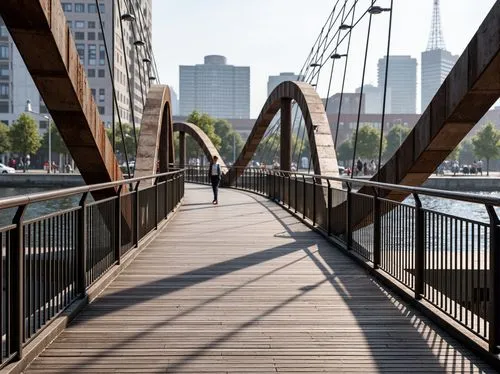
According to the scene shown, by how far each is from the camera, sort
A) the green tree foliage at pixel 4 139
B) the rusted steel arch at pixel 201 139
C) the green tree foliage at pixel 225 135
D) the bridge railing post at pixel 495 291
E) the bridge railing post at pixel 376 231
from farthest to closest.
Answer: the green tree foliage at pixel 225 135, the green tree foliage at pixel 4 139, the rusted steel arch at pixel 201 139, the bridge railing post at pixel 376 231, the bridge railing post at pixel 495 291

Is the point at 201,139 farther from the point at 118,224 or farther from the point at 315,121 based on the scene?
the point at 118,224

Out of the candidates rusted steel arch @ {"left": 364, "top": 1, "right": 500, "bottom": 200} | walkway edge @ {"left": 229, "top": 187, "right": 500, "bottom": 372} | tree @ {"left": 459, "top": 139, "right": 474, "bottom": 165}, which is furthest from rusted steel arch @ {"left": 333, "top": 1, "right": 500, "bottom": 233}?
tree @ {"left": 459, "top": 139, "right": 474, "bottom": 165}

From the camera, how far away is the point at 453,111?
367 inches


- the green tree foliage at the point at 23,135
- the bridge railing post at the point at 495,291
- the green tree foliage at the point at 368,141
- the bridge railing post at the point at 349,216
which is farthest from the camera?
the green tree foliage at the point at 368,141

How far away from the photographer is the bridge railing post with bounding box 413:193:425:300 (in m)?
5.49

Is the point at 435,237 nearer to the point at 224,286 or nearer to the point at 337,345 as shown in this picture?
the point at 337,345

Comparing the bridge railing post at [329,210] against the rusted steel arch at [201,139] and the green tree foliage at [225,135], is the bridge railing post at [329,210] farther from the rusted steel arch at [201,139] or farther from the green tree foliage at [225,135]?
the green tree foliage at [225,135]

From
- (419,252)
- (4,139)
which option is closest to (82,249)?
(419,252)

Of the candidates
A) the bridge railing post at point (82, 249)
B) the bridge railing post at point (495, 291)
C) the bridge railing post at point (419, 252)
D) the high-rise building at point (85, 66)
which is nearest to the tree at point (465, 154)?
the high-rise building at point (85, 66)

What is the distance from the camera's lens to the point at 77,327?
4746mm

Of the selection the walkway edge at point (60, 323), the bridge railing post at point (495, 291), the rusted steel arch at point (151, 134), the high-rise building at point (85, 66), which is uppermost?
the high-rise building at point (85, 66)

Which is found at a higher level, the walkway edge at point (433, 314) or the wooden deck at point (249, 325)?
the walkway edge at point (433, 314)

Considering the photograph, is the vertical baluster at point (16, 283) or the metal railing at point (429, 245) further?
the metal railing at point (429, 245)

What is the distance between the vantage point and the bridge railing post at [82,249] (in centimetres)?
529
